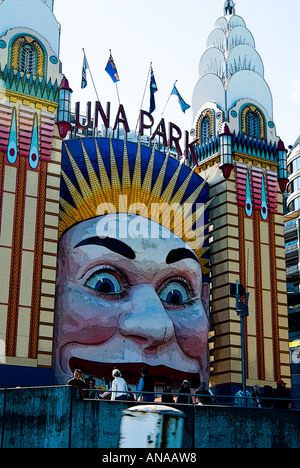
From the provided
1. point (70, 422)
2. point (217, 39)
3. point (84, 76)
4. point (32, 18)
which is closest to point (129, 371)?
point (70, 422)

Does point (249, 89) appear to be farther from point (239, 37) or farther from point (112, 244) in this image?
point (112, 244)

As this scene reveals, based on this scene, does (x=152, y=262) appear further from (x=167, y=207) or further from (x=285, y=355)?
(x=285, y=355)

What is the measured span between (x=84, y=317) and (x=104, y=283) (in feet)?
5.46

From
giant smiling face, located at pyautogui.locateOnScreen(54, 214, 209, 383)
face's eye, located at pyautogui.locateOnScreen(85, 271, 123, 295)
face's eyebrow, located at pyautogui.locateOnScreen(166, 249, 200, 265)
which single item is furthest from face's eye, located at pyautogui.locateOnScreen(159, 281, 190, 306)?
face's eye, located at pyautogui.locateOnScreen(85, 271, 123, 295)

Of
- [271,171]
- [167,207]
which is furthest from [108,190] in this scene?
[271,171]

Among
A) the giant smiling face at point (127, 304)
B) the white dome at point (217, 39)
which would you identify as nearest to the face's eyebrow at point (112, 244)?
the giant smiling face at point (127, 304)

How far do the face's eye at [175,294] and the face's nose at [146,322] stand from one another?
3.98 ft

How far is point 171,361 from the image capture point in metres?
27.3

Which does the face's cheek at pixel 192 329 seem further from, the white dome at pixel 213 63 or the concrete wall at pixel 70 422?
the white dome at pixel 213 63

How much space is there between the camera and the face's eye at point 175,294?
2797 cm

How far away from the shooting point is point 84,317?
84.4 ft

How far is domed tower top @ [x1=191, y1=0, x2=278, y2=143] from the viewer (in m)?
32.7

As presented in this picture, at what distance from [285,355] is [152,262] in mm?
7661
